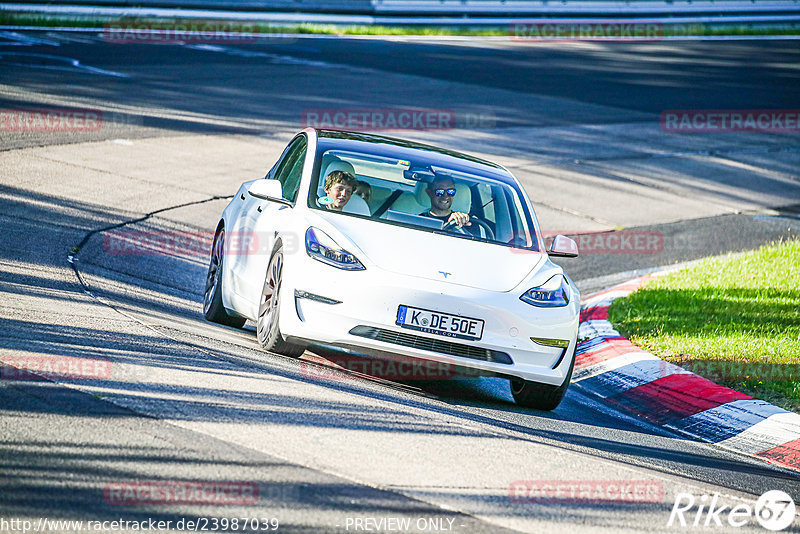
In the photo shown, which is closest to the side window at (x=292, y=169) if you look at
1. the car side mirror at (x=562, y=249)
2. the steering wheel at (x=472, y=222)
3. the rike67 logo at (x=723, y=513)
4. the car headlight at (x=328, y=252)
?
the car headlight at (x=328, y=252)

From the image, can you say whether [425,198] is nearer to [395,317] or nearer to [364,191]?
[364,191]

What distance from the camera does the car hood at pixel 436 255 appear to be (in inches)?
284

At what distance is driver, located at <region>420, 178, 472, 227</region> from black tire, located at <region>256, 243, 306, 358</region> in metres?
1.21

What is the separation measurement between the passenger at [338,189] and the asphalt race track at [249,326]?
111cm

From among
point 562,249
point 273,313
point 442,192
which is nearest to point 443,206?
point 442,192

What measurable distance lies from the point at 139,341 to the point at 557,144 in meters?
13.7

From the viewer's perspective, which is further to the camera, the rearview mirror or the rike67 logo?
the rearview mirror

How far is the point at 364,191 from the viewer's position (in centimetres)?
820

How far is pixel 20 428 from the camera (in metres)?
5.21

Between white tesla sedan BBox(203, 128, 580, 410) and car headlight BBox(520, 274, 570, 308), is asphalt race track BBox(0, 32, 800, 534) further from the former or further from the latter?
car headlight BBox(520, 274, 570, 308)

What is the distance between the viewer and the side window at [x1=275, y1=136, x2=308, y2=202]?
835 centimetres

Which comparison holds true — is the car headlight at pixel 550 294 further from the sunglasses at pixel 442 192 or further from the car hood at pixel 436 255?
the sunglasses at pixel 442 192

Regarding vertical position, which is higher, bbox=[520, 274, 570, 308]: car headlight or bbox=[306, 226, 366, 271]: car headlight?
bbox=[306, 226, 366, 271]: car headlight

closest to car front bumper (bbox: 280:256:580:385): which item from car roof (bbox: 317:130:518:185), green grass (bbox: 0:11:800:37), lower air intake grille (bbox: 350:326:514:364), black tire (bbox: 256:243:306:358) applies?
lower air intake grille (bbox: 350:326:514:364)
